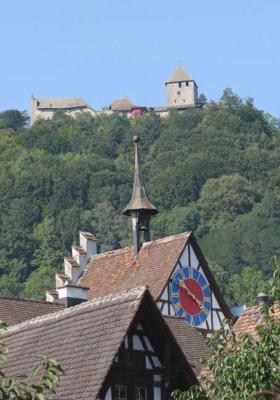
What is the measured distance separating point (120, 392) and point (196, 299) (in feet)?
62.2

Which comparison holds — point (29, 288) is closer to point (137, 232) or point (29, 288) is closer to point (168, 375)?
Result: point (137, 232)

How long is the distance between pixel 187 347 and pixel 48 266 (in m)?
152

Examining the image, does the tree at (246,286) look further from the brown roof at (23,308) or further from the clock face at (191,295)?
the brown roof at (23,308)

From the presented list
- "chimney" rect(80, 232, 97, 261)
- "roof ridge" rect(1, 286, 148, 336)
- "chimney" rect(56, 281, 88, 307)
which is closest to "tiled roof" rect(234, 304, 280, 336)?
"roof ridge" rect(1, 286, 148, 336)

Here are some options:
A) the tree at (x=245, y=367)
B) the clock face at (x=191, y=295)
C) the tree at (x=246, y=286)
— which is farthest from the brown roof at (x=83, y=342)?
the tree at (x=246, y=286)

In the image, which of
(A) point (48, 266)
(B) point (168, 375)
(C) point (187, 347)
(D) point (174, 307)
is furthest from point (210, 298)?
(A) point (48, 266)

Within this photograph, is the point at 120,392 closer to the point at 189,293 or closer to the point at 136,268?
the point at 189,293

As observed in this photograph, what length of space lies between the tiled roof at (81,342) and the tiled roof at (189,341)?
651 cm

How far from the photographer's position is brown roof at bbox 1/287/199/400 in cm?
2138

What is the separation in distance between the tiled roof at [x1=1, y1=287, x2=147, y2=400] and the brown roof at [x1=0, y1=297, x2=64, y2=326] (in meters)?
10.2

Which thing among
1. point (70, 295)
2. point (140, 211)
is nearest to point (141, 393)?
point (70, 295)

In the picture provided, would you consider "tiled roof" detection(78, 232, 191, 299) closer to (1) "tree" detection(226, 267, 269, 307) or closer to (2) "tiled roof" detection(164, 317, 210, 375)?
(2) "tiled roof" detection(164, 317, 210, 375)

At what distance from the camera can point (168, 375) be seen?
73.3 ft

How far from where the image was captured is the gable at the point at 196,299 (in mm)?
40344
